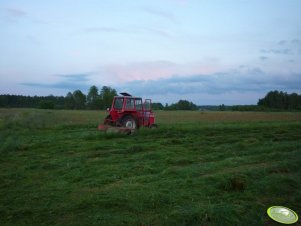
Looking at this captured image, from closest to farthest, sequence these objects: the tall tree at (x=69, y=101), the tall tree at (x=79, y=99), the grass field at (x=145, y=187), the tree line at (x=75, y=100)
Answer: the grass field at (x=145, y=187), the tree line at (x=75, y=100), the tall tree at (x=79, y=99), the tall tree at (x=69, y=101)

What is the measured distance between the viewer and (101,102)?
77.9 metres

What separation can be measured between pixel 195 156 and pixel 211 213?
16.3 ft

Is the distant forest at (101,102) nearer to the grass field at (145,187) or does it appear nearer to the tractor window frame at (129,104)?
the tractor window frame at (129,104)

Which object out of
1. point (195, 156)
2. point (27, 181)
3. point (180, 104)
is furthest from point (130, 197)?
point (180, 104)

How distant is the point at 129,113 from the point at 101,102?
6075cm

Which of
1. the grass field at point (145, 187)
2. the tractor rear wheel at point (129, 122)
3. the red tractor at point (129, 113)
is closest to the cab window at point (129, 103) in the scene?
the red tractor at point (129, 113)

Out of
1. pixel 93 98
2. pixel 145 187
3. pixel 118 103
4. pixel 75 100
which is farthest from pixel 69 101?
pixel 145 187

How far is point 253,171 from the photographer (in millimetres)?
7676

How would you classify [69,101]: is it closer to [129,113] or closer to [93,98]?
[93,98]

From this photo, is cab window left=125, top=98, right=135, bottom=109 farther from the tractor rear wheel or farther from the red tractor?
the tractor rear wheel

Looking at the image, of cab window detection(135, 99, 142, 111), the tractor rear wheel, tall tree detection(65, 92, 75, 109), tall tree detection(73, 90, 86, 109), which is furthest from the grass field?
tall tree detection(65, 92, 75, 109)

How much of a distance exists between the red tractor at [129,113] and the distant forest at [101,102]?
183 feet

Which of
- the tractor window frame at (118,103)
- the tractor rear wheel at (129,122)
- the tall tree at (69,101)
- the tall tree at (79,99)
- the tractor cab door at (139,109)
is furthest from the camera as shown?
the tall tree at (69,101)

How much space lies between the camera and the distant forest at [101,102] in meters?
79.7
